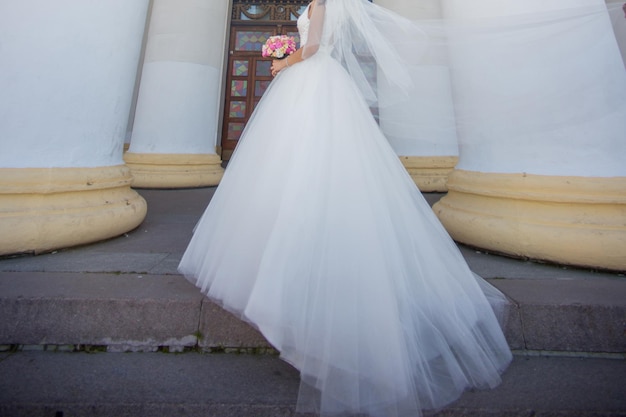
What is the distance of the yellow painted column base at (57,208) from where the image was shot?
71.4 inches

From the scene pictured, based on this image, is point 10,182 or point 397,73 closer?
point 397,73

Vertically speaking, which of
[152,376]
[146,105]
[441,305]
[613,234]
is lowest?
[152,376]

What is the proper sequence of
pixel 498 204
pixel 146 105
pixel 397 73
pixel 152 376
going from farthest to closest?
pixel 146 105, pixel 498 204, pixel 397 73, pixel 152 376

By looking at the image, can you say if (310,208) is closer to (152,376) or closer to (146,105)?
(152,376)

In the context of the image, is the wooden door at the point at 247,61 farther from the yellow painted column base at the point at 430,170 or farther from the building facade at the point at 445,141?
the building facade at the point at 445,141

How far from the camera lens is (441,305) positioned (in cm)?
120

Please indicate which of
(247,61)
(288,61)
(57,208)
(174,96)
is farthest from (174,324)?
(247,61)

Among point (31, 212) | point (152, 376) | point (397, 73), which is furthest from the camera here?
point (31, 212)

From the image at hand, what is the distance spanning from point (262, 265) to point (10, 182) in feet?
5.95

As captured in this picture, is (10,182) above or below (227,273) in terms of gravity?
above

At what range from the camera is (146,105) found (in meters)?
4.77

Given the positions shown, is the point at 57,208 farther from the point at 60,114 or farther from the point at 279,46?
the point at 279,46

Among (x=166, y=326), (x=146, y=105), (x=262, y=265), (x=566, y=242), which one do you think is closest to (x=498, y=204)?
(x=566, y=242)

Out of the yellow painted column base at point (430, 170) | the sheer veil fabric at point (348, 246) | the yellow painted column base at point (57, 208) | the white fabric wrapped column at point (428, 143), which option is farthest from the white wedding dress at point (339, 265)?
the yellow painted column base at point (430, 170)
